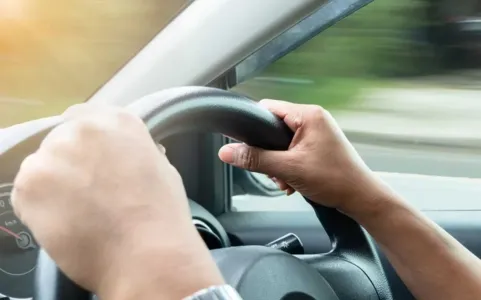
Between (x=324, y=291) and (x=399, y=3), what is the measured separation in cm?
89

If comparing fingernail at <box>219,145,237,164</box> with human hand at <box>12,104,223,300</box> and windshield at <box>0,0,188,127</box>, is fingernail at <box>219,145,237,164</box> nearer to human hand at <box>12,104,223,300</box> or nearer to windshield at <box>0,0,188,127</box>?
human hand at <box>12,104,223,300</box>

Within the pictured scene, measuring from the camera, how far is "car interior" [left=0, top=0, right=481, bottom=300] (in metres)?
0.87

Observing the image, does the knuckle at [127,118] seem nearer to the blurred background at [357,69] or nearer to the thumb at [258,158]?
the thumb at [258,158]

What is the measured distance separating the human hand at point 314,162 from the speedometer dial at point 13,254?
36cm

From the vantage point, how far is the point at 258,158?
3.23 feet

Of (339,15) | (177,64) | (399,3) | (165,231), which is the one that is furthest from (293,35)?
(165,231)

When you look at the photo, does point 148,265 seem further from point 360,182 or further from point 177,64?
point 177,64

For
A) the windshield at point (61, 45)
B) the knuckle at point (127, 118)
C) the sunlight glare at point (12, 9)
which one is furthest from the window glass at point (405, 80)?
the knuckle at point (127, 118)

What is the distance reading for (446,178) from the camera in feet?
5.91

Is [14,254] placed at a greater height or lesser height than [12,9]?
lesser

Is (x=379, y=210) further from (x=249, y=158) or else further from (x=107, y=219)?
(x=107, y=219)

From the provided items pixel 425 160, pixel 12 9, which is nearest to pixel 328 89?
pixel 425 160

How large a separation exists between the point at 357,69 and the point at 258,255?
34.6 inches

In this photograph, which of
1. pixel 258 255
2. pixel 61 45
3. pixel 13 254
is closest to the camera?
pixel 258 255
